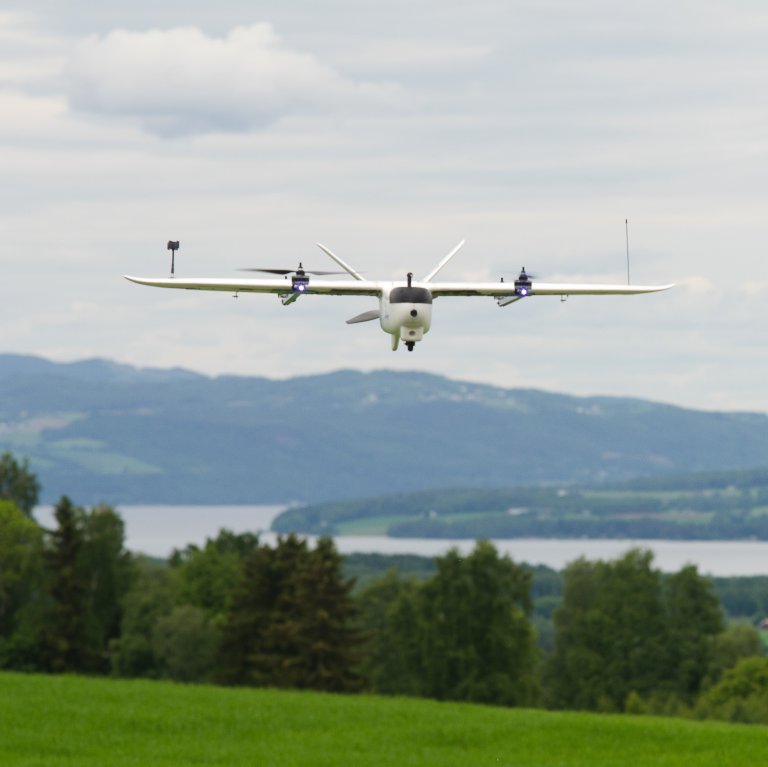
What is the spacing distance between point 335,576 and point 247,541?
140 feet

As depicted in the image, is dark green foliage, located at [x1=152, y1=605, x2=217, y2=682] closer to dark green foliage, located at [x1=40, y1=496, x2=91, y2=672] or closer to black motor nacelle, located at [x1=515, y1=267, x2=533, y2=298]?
dark green foliage, located at [x1=40, y1=496, x2=91, y2=672]

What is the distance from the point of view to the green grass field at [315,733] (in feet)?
188

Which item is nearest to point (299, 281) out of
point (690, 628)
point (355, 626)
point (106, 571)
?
point (355, 626)

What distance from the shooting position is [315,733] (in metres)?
63.8

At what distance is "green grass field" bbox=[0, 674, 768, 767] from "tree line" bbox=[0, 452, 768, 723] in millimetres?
17084

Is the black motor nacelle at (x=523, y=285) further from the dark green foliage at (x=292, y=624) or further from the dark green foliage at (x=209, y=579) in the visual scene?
the dark green foliage at (x=209, y=579)

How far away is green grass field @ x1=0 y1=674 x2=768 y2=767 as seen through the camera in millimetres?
57375

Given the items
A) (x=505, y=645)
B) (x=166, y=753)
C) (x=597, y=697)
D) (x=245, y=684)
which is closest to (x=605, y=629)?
(x=597, y=697)

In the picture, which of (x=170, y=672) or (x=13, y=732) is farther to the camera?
(x=170, y=672)

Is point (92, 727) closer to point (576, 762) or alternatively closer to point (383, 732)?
point (383, 732)

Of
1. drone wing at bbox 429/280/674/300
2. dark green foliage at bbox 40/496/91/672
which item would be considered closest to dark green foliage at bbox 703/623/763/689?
dark green foliage at bbox 40/496/91/672

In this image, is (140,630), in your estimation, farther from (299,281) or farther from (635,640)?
(299,281)

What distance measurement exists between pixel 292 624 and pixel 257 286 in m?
78.9

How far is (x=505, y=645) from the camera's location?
105 metres
